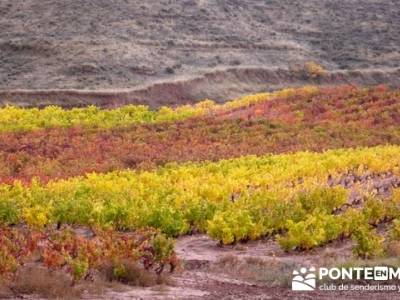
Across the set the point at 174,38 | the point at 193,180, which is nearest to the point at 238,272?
the point at 193,180

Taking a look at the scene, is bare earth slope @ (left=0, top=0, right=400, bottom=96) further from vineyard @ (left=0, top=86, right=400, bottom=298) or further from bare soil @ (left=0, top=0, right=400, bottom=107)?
vineyard @ (left=0, top=86, right=400, bottom=298)

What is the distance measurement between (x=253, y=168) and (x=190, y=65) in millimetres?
28191

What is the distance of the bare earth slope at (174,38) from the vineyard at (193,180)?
1039 centimetres

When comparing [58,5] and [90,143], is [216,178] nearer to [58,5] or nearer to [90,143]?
[90,143]

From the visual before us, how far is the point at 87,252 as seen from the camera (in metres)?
10.1

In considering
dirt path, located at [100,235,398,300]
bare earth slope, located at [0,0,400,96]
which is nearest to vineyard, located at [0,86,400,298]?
dirt path, located at [100,235,398,300]

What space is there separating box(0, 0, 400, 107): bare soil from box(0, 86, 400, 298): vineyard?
28.1 feet

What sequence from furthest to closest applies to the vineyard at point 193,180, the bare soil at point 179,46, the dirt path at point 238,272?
the bare soil at point 179,46 < the vineyard at point 193,180 < the dirt path at point 238,272

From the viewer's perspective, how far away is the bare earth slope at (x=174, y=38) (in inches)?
1794

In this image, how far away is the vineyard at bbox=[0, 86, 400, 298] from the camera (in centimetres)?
1148

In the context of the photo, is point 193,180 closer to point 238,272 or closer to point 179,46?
point 238,272

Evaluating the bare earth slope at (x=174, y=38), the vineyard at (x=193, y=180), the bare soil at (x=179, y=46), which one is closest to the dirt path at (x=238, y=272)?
the vineyard at (x=193, y=180)

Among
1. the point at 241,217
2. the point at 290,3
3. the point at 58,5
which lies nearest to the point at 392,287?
the point at 241,217

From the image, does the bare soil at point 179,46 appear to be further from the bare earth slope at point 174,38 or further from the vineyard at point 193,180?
the vineyard at point 193,180
